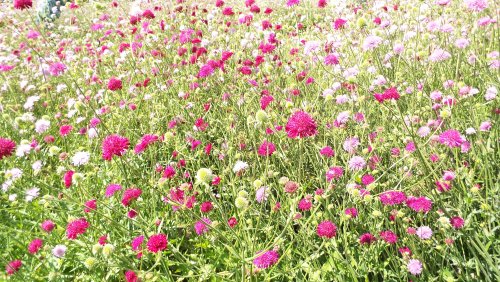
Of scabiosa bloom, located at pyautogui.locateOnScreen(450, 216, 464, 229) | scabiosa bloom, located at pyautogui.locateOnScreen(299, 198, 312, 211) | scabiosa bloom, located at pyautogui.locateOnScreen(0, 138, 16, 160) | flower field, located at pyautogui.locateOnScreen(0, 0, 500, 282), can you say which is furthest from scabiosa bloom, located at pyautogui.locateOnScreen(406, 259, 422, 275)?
scabiosa bloom, located at pyautogui.locateOnScreen(0, 138, 16, 160)

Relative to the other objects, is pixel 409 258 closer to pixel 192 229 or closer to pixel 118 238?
pixel 192 229

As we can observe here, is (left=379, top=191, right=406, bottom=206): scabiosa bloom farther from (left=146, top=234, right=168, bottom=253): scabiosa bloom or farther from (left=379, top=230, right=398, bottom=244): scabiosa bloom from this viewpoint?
(left=146, top=234, right=168, bottom=253): scabiosa bloom

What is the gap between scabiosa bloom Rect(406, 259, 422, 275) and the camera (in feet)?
4.79

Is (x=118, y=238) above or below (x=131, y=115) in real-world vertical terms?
below

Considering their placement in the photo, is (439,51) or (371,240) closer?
(371,240)

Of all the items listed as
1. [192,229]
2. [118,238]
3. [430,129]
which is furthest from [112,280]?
[430,129]

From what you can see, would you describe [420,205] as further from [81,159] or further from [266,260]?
[81,159]

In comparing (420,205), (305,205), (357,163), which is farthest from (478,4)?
(305,205)

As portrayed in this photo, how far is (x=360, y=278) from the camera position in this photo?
1.63 m

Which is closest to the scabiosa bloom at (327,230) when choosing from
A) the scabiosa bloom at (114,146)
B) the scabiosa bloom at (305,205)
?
the scabiosa bloom at (305,205)

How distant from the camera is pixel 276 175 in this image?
212 cm

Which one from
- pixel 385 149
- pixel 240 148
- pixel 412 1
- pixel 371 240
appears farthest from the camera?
pixel 412 1

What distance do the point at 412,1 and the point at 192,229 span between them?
11.8 ft

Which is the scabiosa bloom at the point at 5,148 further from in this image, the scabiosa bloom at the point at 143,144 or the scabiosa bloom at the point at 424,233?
the scabiosa bloom at the point at 424,233
